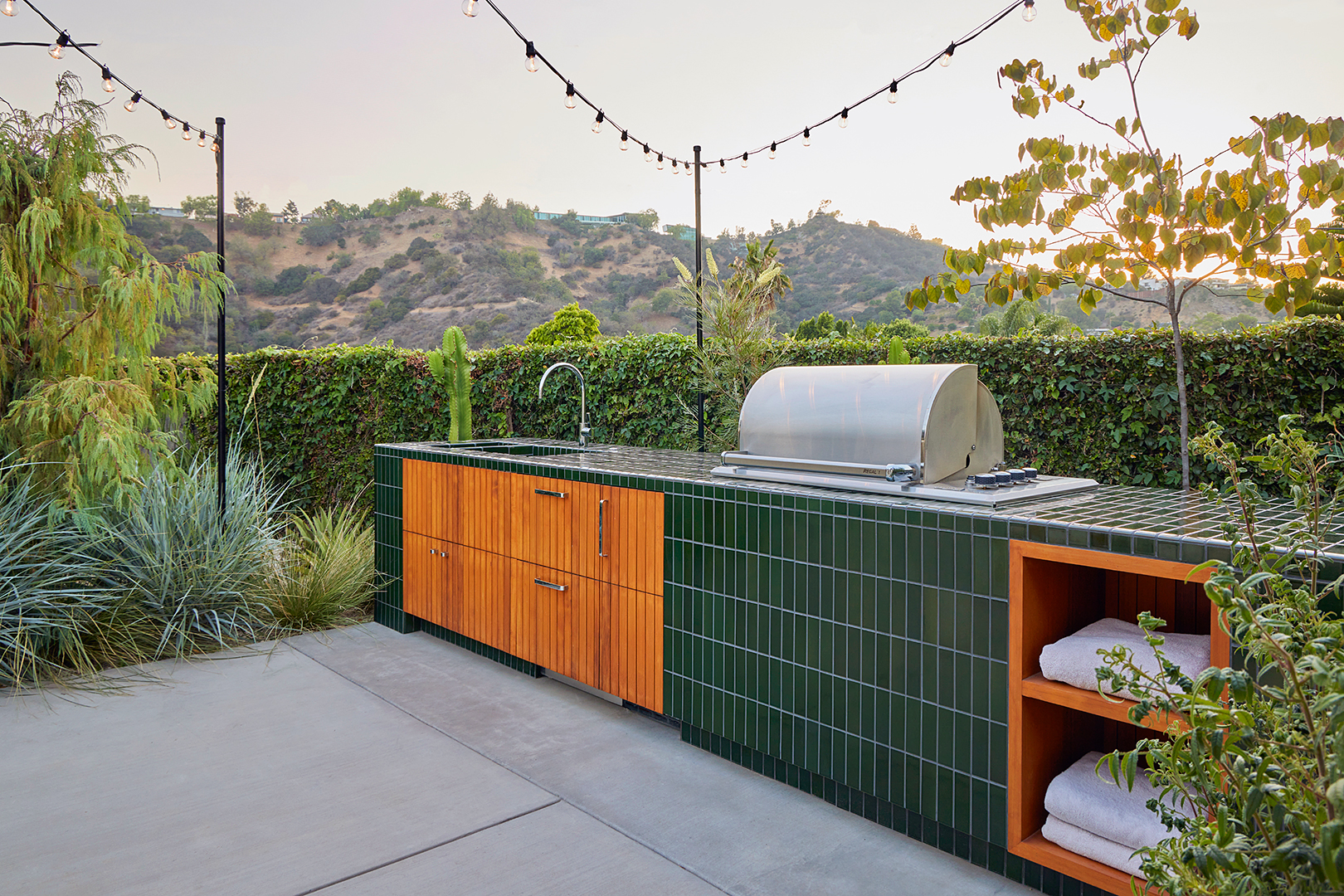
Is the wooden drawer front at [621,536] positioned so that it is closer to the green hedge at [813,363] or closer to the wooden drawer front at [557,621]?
the wooden drawer front at [557,621]

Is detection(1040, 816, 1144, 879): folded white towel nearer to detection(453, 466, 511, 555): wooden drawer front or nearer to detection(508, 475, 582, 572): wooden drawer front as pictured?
detection(508, 475, 582, 572): wooden drawer front

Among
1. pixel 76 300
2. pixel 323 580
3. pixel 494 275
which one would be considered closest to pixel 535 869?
pixel 323 580

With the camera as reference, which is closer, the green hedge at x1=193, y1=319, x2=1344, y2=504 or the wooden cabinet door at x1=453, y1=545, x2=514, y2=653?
the green hedge at x1=193, y1=319, x2=1344, y2=504

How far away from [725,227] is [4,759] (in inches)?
987

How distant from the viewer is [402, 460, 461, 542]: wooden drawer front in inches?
164

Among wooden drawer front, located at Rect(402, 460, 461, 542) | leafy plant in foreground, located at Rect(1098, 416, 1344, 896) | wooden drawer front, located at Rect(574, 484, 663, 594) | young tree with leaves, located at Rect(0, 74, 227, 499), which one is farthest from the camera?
young tree with leaves, located at Rect(0, 74, 227, 499)

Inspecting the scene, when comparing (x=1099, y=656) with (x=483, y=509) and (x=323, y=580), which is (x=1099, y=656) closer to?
(x=483, y=509)

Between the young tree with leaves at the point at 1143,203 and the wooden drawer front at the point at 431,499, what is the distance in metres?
2.44

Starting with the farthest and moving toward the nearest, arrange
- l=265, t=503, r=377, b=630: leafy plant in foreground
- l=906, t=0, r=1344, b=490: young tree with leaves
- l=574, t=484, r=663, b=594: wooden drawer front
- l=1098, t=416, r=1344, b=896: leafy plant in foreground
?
l=265, t=503, r=377, b=630: leafy plant in foreground → l=574, t=484, r=663, b=594: wooden drawer front → l=906, t=0, r=1344, b=490: young tree with leaves → l=1098, t=416, r=1344, b=896: leafy plant in foreground

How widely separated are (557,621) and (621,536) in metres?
0.59

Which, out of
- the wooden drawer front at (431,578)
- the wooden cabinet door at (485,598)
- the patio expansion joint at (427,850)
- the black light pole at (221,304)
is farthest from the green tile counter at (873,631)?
the black light pole at (221,304)

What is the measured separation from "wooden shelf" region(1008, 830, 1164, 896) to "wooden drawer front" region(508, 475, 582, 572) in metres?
1.96

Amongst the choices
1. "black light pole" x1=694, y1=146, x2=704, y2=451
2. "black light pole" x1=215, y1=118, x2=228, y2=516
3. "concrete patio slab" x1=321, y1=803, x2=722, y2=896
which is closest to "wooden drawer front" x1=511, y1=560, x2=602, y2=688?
"concrete patio slab" x1=321, y1=803, x2=722, y2=896

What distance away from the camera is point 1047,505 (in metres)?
2.31
